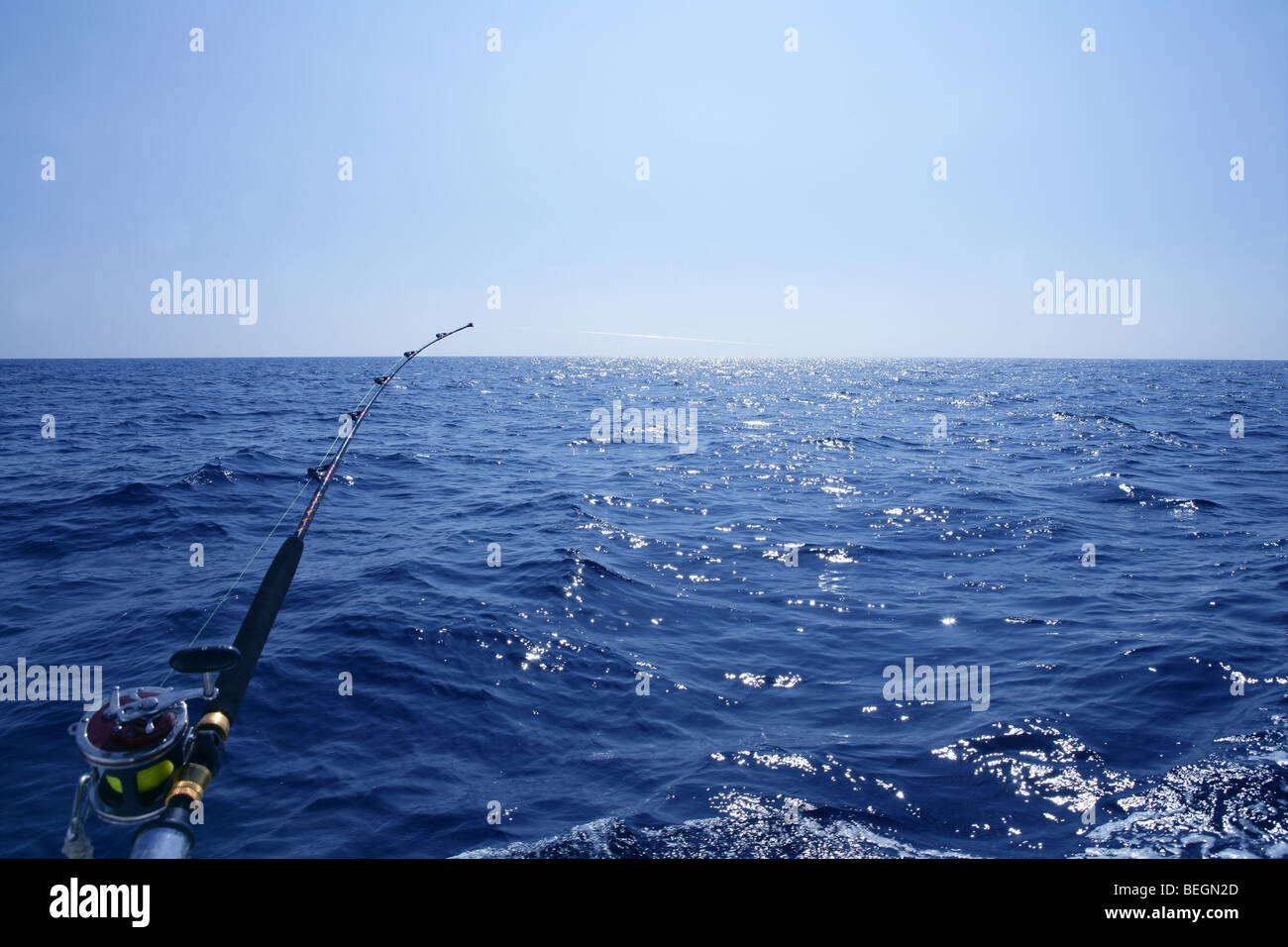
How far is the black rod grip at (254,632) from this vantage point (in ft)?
15.5

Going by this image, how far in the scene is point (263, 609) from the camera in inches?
209

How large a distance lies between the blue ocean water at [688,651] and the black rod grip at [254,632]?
51.4 inches

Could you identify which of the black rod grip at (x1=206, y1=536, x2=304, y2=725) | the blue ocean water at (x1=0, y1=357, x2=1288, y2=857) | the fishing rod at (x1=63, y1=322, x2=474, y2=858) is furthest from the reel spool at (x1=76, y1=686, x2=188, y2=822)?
the blue ocean water at (x1=0, y1=357, x2=1288, y2=857)

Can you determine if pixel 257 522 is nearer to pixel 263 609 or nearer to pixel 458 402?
pixel 263 609

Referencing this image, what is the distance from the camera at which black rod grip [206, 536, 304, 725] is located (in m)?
4.73

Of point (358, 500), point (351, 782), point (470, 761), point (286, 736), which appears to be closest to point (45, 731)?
point (286, 736)

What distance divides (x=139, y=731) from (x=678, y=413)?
3695 cm

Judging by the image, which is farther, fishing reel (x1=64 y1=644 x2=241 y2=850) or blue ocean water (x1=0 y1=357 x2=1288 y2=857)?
blue ocean water (x1=0 y1=357 x2=1288 y2=857)

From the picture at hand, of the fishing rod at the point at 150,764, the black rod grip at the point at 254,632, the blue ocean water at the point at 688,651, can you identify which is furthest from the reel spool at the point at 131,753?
the blue ocean water at the point at 688,651

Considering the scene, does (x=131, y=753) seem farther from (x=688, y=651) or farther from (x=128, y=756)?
(x=688, y=651)

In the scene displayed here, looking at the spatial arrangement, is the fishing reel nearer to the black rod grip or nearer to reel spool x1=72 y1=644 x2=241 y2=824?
reel spool x1=72 y1=644 x2=241 y2=824

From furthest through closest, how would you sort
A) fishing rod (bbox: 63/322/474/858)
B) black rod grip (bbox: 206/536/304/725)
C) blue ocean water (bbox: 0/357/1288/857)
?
1. blue ocean water (bbox: 0/357/1288/857)
2. black rod grip (bbox: 206/536/304/725)
3. fishing rod (bbox: 63/322/474/858)

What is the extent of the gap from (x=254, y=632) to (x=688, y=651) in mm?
5063

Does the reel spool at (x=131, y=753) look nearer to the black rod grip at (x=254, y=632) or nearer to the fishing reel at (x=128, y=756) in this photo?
the fishing reel at (x=128, y=756)
